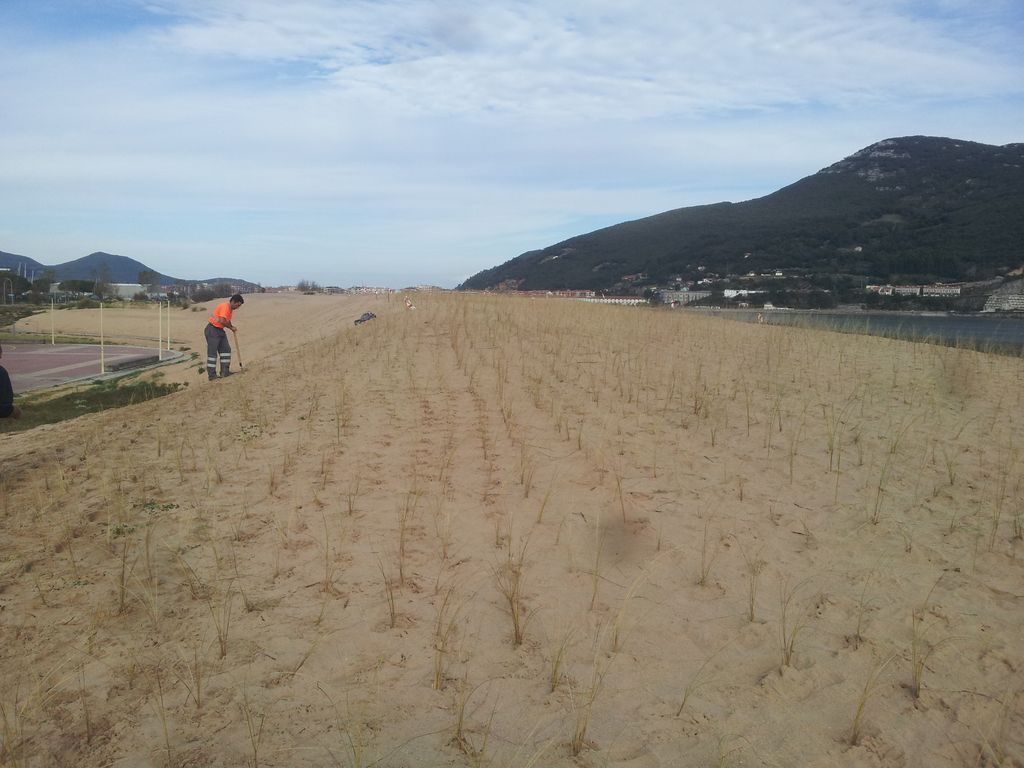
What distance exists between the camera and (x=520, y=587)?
391 centimetres

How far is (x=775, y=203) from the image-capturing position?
88312mm

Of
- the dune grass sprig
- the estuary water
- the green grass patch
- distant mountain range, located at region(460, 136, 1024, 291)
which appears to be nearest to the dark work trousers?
the green grass patch

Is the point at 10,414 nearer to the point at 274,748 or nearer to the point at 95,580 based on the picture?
the point at 95,580

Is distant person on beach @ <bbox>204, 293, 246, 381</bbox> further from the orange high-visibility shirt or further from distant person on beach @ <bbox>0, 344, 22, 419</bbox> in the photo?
distant person on beach @ <bbox>0, 344, 22, 419</bbox>

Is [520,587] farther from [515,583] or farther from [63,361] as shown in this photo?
[63,361]

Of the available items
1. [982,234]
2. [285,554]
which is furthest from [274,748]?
[982,234]

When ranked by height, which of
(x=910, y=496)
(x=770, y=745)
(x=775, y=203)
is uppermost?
(x=775, y=203)

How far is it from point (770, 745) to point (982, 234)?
63778mm

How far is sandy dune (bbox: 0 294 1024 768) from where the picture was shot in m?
2.79

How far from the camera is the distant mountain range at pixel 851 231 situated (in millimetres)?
52469

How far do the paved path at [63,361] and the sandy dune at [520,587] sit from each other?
11337 millimetres

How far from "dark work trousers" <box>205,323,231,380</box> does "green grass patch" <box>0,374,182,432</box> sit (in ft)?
4.39

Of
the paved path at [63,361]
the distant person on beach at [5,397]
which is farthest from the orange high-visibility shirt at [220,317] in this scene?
the distant person on beach at [5,397]

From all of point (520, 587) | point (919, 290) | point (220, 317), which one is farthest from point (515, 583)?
point (919, 290)
